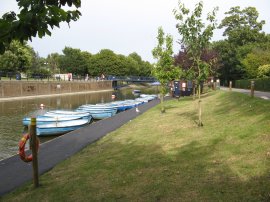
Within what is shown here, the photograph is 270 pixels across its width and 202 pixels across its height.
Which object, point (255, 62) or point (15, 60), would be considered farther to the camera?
point (15, 60)

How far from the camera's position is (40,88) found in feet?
219

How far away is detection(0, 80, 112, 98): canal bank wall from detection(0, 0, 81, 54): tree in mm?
53730

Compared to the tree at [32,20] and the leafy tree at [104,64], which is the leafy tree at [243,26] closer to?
the leafy tree at [104,64]

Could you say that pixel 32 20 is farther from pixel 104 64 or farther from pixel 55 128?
pixel 104 64

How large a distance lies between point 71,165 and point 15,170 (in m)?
2.07

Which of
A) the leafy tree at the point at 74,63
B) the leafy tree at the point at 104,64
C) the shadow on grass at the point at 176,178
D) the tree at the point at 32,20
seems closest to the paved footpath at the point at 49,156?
the shadow on grass at the point at 176,178

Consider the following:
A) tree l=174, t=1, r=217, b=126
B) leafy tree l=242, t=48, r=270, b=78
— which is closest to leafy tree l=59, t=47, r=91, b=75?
leafy tree l=242, t=48, r=270, b=78

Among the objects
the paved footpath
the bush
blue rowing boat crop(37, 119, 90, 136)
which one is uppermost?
the bush

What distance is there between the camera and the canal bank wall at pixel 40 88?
185 feet

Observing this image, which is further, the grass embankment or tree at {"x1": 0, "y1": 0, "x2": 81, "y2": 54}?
the grass embankment

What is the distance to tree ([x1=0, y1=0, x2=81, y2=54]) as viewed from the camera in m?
4.69

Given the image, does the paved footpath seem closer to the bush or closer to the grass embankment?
the grass embankment

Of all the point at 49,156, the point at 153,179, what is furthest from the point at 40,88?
the point at 153,179

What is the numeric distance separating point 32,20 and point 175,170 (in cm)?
584
